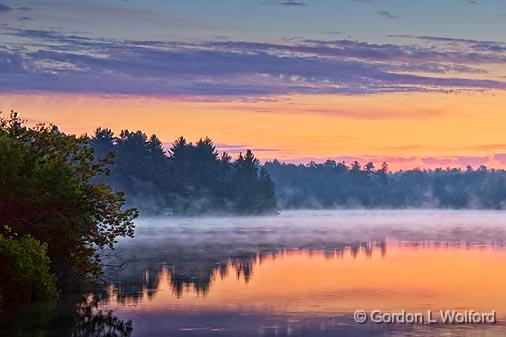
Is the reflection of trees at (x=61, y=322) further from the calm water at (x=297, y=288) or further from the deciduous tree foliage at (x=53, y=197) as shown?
the deciduous tree foliage at (x=53, y=197)

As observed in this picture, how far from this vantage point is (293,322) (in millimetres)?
38438

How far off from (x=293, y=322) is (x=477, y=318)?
7.16 meters

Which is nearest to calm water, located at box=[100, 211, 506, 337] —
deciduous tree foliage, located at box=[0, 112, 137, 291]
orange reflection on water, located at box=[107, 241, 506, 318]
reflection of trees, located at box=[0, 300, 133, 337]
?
orange reflection on water, located at box=[107, 241, 506, 318]

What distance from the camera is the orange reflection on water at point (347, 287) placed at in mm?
44094

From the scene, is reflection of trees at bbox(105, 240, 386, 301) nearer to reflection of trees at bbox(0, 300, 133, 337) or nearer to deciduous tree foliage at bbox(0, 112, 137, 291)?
deciduous tree foliage at bbox(0, 112, 137, 291)

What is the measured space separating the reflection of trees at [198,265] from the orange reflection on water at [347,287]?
19.4 inches

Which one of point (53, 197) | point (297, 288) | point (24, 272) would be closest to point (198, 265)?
point (297, 288)

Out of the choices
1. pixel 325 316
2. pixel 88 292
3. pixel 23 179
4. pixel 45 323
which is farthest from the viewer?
pixel 88 292

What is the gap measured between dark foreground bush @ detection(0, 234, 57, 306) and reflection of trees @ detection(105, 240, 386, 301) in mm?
4759

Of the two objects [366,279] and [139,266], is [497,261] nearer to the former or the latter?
[366,279]

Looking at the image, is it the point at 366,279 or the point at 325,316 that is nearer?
the point at 325,316

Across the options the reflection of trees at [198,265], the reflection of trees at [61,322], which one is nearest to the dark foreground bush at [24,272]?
the reflection of trees at [61,322]

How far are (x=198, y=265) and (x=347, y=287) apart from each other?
56.2ft

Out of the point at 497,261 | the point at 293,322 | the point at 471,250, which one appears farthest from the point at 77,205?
the point at 471,250
